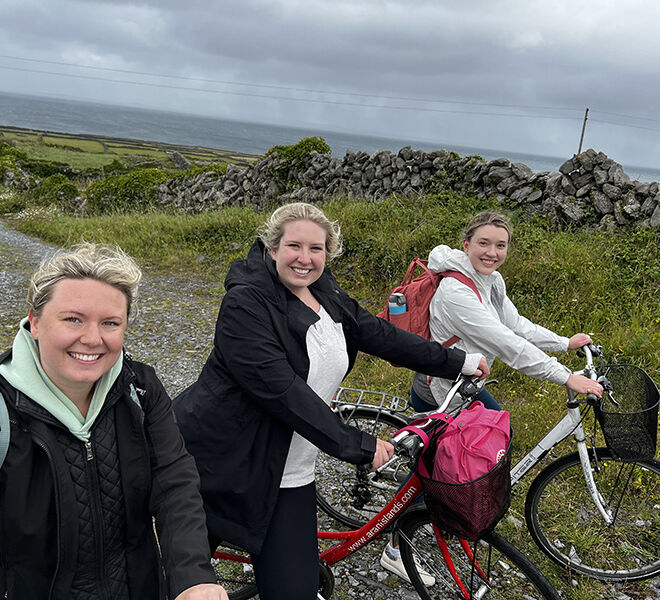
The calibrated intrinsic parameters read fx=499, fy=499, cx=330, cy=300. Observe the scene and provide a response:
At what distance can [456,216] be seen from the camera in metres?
9.88

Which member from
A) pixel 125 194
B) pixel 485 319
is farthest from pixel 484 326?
pixel 125 194

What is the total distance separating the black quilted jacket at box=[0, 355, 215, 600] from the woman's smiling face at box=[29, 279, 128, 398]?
0.13 meters

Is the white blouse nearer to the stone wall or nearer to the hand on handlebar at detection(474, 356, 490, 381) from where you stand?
the hand on handlebar at detection(474, 356, 490, 381)

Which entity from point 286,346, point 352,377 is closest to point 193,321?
point 352,377

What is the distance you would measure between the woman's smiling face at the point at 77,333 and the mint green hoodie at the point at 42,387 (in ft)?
0.11

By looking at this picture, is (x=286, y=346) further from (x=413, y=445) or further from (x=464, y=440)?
(x=464, y=440)

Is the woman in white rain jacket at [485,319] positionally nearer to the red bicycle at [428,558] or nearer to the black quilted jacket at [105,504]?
the red bicycle at [428,558]

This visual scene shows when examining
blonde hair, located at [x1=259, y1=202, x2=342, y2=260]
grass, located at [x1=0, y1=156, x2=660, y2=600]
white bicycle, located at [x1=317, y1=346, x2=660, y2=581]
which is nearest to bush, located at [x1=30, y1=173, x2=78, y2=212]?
grass, located at [x1=0, y1=156, x2=660, y2=600]

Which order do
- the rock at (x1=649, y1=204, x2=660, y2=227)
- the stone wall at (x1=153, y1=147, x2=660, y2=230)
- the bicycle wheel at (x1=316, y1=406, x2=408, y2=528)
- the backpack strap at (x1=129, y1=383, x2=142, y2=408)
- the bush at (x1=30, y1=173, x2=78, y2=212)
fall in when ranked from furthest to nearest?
the bush at (x1=30, y1=173, x2=78, y2=212)
the stone wall at (x1=153, y1=147, x2=660, y2=230)
the rock at (x1=649, y1=204, x2=660, y2=227)
the bicycle wheel at (x1=316, y1=406, x2=408, y2=528)
the backpack strap at (x1=129, y1=383, x2=142, y2=408)

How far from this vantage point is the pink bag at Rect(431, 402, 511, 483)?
2.25 metres

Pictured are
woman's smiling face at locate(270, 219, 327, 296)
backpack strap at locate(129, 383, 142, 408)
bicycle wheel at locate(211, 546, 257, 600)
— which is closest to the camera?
backpack strap at locate(129, 383, 142, 408)

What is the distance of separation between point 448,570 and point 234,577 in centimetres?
146

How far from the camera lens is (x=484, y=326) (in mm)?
3086

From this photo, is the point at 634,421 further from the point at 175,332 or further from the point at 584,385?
the point at 175,332
